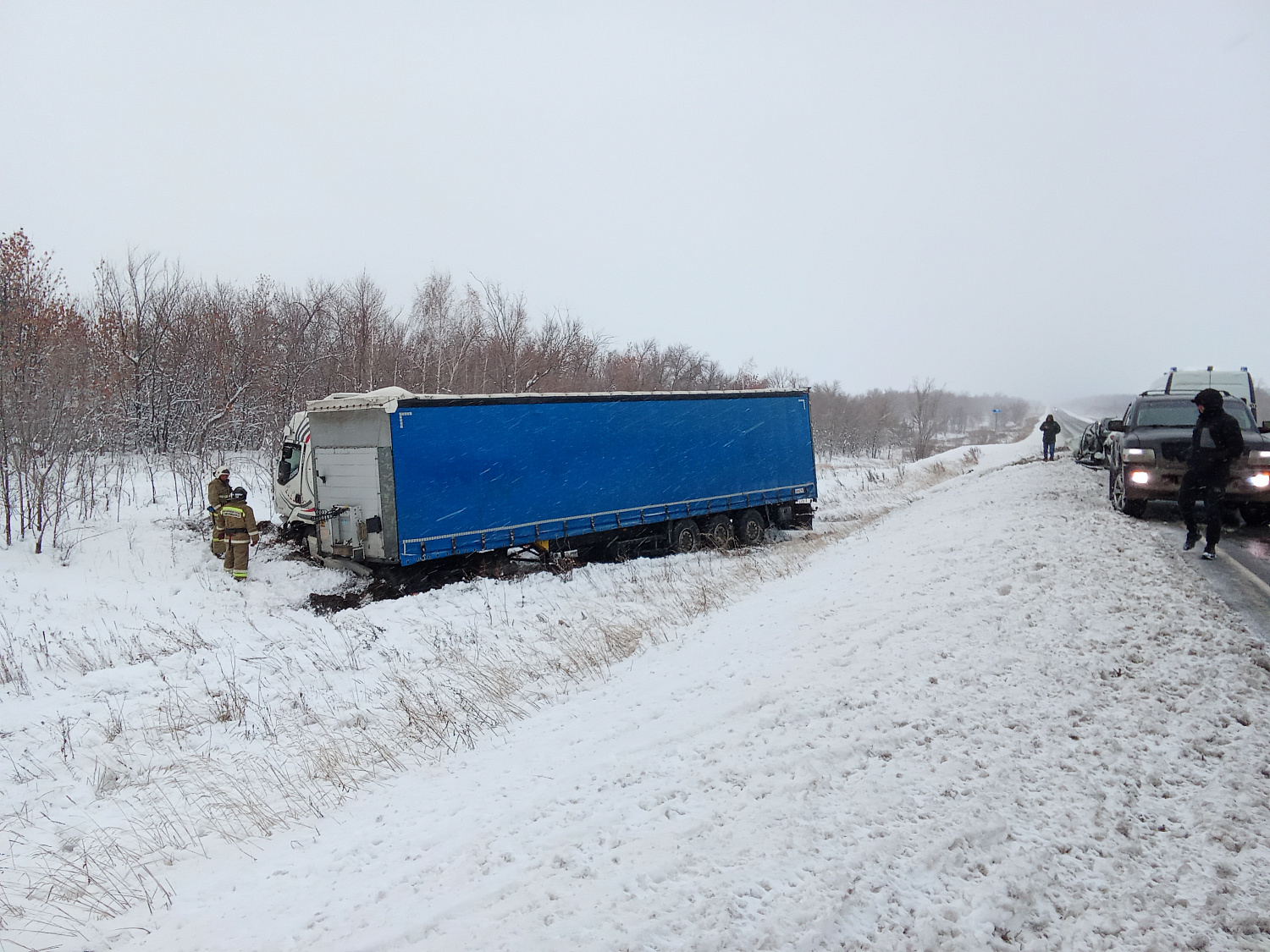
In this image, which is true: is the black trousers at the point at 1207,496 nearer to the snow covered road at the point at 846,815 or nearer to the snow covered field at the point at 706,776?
the snow covered field at the point at 706,776

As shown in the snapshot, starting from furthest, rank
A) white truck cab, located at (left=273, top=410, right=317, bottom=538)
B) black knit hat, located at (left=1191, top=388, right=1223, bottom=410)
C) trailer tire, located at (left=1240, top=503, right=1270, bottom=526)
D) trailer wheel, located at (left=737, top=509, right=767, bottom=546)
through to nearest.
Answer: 1. trailer wheel, located at (left=737, top=509, right=767, bottom=546)
2. white truck cab, located at (left=273, top=410, right=317, bottom=538)
3. trailer tire, located at (left=1240, top=503, right=1270, bottom=526)
4. black knit hat, located at (left=1191, top=388, right=1223, bottom=410)

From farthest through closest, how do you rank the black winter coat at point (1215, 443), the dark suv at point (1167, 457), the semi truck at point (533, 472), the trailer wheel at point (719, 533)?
the trailer wheel at point (719, 533) → the semi truck at point (533, 472) → the dark suv at point (1167, 457) → the black winter coat at point (1215, 443)

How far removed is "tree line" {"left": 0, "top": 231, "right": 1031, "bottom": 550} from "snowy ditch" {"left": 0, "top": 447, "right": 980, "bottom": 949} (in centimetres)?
227

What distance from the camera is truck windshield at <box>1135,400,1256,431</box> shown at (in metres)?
11.5

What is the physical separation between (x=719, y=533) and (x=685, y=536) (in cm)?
94

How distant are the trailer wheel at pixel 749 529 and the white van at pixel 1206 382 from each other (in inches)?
350

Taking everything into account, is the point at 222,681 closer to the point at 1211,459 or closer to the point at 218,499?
the point at 218,499

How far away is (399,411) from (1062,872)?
425 inches

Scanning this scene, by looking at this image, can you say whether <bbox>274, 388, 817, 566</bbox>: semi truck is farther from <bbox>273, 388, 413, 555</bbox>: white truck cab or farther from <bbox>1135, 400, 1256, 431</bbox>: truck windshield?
<bbox>1135, 400, 1256, 431</bbox>: truck windshield

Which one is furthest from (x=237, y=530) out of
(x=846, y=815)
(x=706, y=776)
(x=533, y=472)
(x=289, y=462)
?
(x=846, y=815)

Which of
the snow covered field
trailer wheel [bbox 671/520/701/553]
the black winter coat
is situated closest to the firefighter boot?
the snow covered field

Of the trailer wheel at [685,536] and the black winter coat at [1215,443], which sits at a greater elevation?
the black winter coat at [1215,443]

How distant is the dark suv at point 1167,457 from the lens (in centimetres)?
952

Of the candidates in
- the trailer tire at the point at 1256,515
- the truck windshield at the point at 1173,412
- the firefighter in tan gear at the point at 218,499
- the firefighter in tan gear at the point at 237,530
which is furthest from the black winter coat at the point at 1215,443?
the firefighter in tan gear at the point at 218,499
